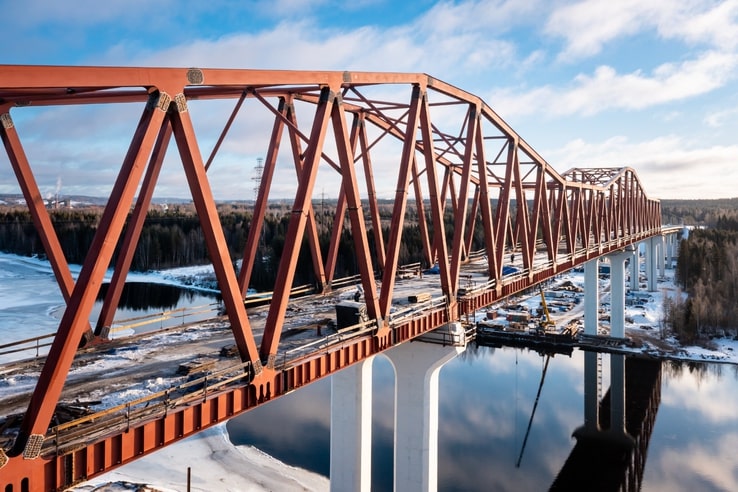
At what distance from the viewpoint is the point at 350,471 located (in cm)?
2120

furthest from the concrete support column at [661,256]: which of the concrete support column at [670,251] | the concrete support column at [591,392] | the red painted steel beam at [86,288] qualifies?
the red painted steel beam at [86,288]

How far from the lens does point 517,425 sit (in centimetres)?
4131

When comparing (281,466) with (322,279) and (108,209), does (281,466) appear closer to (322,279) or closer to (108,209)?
(322,279)

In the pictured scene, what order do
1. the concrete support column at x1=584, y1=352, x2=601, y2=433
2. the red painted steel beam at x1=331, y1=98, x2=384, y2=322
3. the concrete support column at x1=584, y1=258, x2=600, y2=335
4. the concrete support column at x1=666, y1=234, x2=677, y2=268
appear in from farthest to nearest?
the concrete support column at x1=666, y1=234, x2=677, y2=268 < the concrete support column at x1=584, y1=258, x2=600, y2=335 < the concrete support column at x1=584, y1=352, x2=601, y2=433 < the red painted steel beam at x1=331, y1=98, x2=384, y2=322

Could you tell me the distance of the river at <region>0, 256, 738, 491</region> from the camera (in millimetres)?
33750

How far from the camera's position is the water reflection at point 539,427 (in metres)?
33.8

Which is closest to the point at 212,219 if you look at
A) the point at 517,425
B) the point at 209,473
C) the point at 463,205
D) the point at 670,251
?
the point at 463,205

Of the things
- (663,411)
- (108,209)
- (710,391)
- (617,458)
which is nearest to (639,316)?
(710,391)

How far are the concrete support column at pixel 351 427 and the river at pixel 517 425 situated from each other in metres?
11.4

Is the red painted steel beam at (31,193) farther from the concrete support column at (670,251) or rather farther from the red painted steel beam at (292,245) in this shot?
the concrete support column at (670,251)

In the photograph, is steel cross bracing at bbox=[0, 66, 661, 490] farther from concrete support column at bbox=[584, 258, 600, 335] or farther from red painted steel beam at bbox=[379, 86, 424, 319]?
concrete support column at bbox=[584, 258, 600, 335]

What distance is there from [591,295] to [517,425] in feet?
85.0

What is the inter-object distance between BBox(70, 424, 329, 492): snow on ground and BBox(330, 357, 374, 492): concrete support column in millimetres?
9814

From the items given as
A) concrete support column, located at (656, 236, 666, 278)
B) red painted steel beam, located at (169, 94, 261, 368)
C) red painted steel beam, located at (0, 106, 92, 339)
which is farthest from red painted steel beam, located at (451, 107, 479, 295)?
concrete support column, located at (656, 236, 666, 278)
